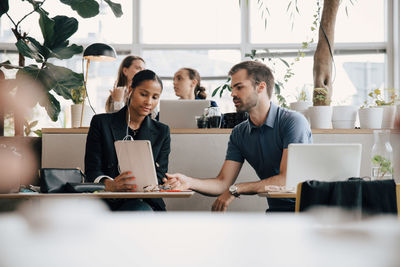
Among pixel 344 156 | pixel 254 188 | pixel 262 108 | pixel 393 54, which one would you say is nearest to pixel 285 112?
pixel 262 108

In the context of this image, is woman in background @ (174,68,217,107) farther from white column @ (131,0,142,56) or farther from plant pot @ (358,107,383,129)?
white column @ (131,0,142,56)

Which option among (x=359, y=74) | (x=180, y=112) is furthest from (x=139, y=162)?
(x=359, y=74)

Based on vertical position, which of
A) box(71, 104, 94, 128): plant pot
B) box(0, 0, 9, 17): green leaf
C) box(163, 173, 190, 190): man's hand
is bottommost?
box(163, 173, 190, 190): man's hand

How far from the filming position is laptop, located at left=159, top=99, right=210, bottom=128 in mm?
3732

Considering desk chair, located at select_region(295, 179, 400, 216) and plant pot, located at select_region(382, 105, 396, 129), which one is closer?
desk chair, located at select_region(295, 179, 400, 216)

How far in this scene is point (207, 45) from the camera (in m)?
8.32

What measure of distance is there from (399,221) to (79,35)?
28.4 feet

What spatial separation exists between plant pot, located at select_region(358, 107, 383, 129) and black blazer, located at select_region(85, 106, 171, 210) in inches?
62.6

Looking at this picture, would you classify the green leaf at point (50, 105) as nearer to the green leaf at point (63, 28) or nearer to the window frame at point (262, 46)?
the green leaf at point (63, 28)

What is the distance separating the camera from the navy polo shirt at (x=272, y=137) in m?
2.95

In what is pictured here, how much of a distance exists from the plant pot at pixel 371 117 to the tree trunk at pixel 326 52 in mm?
331

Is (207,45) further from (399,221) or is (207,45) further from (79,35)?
(399,221)

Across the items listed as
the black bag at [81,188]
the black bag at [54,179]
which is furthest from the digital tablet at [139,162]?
the black bag at [54,179]

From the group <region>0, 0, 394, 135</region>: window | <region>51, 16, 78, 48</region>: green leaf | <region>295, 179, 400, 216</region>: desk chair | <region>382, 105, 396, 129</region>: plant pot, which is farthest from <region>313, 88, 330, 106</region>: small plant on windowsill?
<region>0, 0, 394, 135</region>: window
